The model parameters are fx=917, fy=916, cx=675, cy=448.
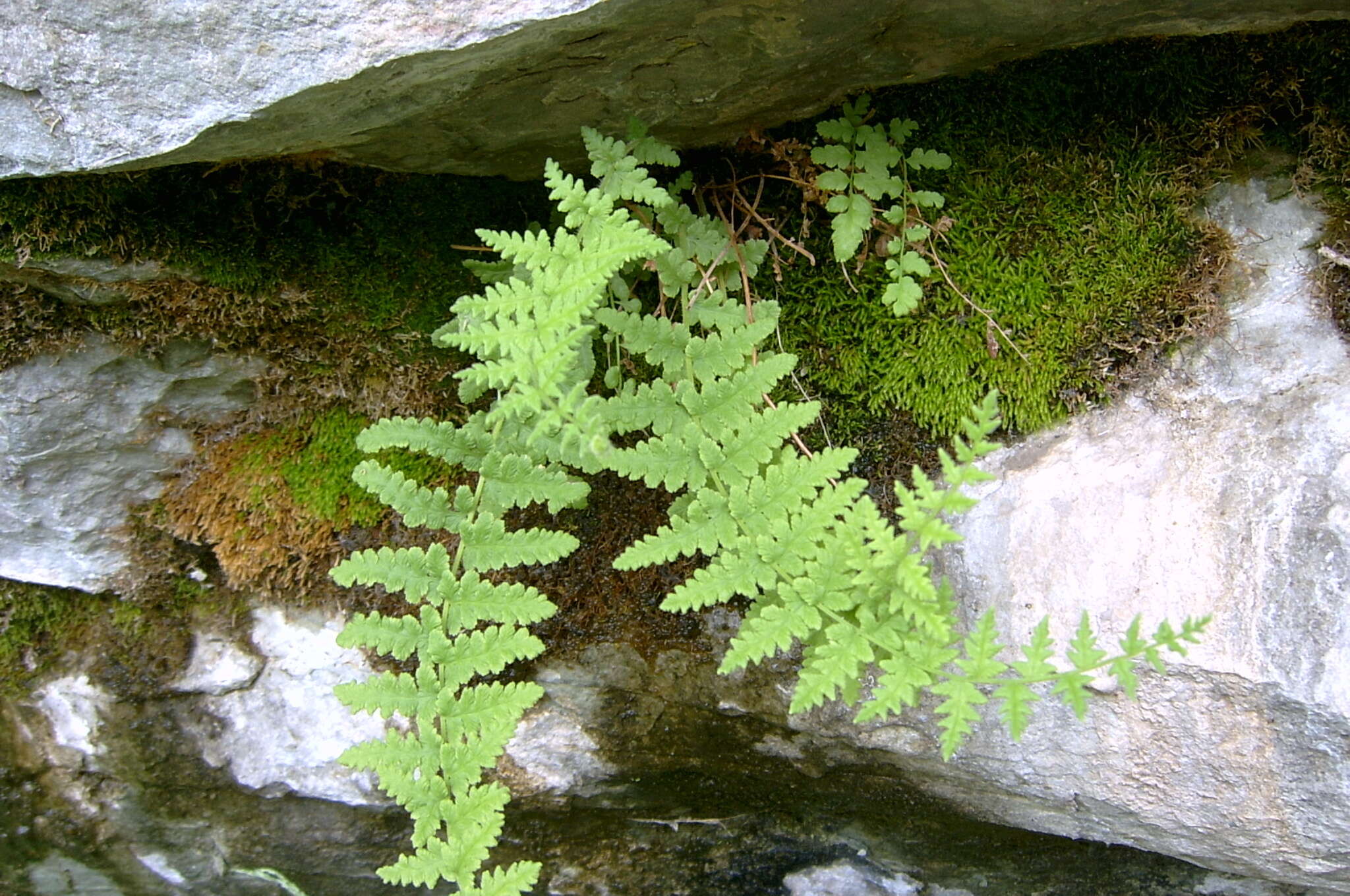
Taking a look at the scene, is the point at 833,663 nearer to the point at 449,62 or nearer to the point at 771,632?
the point at 771,632

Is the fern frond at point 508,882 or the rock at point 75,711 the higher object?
Answer: the fern frond at point 508,882

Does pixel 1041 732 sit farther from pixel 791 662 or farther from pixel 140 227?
pixel 140 227

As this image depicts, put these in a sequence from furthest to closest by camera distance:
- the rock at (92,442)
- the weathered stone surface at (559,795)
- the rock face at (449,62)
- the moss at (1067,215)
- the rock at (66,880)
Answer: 1. the rock at (66,880)
2. the weathered stone surface at (559,795)
3. the rock at (92,442)
4. the moss at (1067,215)
5. the rock face at (449,62)

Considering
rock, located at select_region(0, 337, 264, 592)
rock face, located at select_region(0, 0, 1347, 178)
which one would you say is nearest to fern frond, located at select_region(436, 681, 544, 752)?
rock, located at select_region(0, 337, 264, 592)

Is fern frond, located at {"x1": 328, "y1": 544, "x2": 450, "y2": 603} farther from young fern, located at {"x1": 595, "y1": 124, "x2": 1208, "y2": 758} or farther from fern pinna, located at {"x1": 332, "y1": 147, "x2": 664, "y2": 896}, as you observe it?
young fern, located at {"x1": 595, "y1": 124, "x2": 1208, "y2": 758}

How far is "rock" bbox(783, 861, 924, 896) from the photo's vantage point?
3.99 meters

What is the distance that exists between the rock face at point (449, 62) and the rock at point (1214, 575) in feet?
3.72

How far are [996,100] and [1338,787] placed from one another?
2587mm

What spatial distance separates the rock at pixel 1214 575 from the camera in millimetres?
2939

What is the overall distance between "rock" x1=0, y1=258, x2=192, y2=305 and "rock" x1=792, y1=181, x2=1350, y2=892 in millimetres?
3227

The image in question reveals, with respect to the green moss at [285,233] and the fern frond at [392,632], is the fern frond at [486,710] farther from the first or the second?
the green moss at [285,233]

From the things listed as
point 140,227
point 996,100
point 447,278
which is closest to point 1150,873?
point 996,100

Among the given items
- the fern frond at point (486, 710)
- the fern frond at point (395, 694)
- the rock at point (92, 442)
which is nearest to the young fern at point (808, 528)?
the fern frond at point (486, 710)

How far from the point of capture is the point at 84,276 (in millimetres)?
3395
